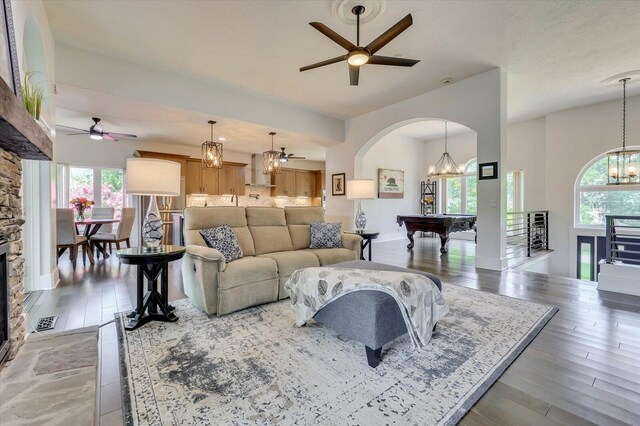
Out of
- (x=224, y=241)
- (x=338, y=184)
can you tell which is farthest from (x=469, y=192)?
(x=224, y=241)

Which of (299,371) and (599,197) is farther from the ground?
(599,197)

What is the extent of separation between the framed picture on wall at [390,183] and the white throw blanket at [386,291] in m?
6.09

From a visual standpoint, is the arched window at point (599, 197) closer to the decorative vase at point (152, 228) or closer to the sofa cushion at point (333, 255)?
the sofa cushion at point (333, 255)

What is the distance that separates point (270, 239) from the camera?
11.9 ft

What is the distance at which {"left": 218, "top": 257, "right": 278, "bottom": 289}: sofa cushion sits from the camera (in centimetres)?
265

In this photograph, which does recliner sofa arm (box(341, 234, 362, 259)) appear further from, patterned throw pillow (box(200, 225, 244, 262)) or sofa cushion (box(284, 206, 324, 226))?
patterned throw pillow (box(200, 225, 244, 262))

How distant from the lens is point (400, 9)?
2.90 meters

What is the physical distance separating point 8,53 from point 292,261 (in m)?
2.60

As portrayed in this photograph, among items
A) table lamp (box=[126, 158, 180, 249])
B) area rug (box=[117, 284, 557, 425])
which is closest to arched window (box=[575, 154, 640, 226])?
area rug (box=[117, 284, 557, 425])

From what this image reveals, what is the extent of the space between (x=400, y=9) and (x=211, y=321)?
138 inches

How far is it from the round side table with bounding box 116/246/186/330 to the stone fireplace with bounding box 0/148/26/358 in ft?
2.04

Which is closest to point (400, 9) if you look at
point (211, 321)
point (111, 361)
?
point (211, 321)

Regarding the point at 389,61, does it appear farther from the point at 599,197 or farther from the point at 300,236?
the point at 599,197

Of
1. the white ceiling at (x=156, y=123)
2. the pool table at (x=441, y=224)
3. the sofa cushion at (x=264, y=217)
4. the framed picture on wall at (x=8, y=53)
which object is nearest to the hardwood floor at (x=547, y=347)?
the sofa cushion at (x=264, y=217)
